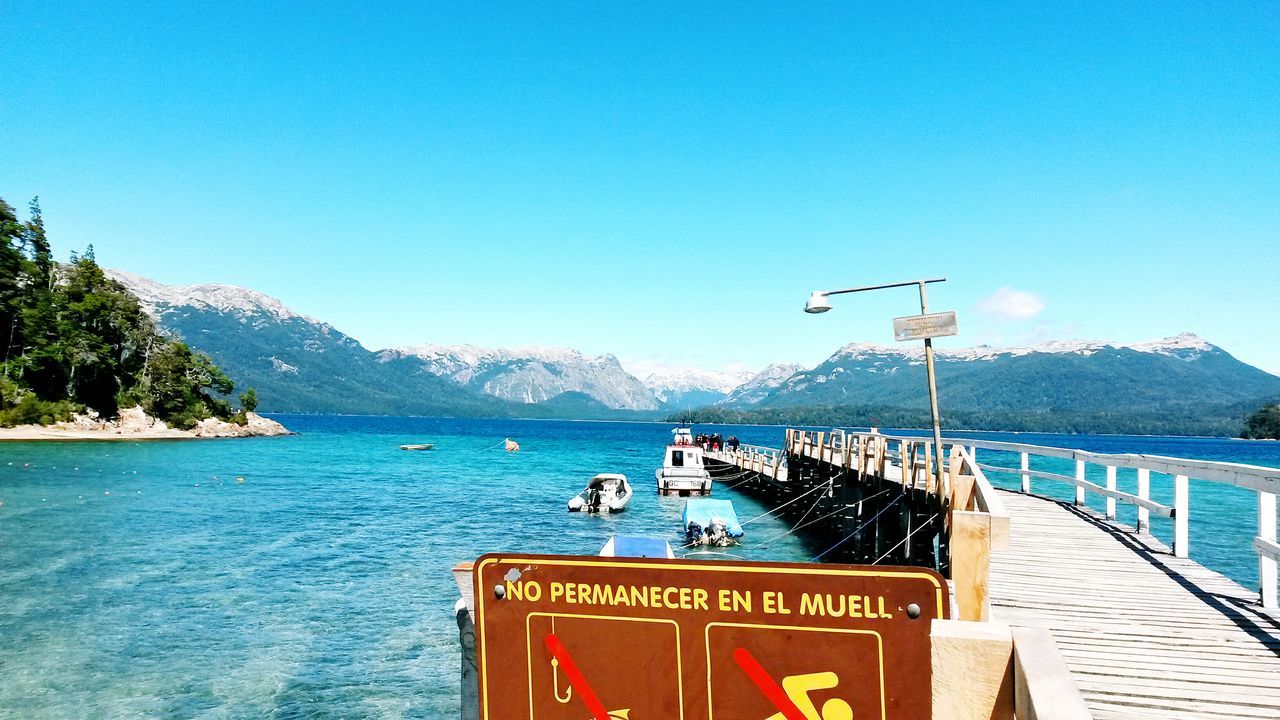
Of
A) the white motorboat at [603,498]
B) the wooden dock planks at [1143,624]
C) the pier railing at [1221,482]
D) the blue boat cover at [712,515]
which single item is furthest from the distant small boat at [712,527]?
the wooden dock planks at [1143,624]

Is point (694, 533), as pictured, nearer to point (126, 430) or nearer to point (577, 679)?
point (577, 679)

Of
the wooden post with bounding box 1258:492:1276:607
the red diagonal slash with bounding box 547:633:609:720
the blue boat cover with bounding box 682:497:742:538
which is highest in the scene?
the red diagonal slash with bounding box 547:633:609:720

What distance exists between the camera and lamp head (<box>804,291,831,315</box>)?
12.9 metres

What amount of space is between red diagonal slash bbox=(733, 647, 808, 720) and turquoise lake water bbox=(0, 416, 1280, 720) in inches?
410

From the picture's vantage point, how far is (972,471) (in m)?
9.28

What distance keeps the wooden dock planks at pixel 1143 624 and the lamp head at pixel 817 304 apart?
16.5 feet

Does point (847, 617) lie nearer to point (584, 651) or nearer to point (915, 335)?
point (584, 651)

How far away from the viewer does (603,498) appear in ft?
115

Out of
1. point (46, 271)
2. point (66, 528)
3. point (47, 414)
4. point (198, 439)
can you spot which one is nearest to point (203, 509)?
point (66, 528)

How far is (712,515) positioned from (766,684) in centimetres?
2473

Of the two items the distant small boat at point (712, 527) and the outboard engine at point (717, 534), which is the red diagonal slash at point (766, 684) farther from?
the outboard engine at point (717, 534)

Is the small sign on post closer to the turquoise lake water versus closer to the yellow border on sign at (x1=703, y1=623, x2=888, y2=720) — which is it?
the yellow border on sign at (x1=703, y1=623, x2=888, y2=720)

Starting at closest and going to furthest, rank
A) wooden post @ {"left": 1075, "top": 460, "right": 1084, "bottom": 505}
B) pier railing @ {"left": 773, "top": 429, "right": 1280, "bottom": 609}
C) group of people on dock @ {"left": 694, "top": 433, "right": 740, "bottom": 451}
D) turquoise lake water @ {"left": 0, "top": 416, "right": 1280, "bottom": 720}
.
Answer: pier railing @ {"left": 773, "top": 429, "right": 1280, "bottom": 609}
turquoise lake water @ {"left": 0, "top": 416, "right": 1280, "bottom": 720}
wooden post @ {"left": 1075, "top": 460, "right": 1084, "bottom": 505}
group of people on dock @ {"left": 694, "top": 433, "right": 740, "bottom": 451}

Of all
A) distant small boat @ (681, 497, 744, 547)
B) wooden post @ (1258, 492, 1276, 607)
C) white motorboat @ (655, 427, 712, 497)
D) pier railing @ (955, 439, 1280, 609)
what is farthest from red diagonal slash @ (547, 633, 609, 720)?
white motorboat @ (655, 427, 712, 497)
